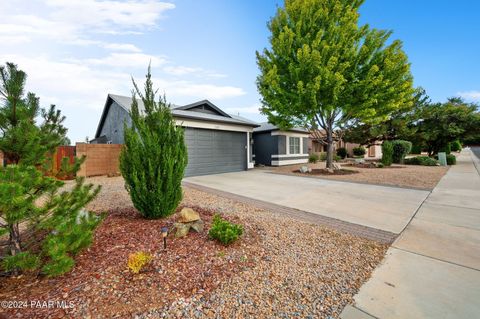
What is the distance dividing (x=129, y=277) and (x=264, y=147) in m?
14.1

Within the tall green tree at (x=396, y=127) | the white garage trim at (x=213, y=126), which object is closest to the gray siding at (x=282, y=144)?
the white garage trim at (x=213, y=126)

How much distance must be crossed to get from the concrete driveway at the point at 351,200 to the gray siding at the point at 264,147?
7.75 metres

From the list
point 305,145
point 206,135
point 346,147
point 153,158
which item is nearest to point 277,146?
point 305,145

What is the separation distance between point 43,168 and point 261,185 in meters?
6.43

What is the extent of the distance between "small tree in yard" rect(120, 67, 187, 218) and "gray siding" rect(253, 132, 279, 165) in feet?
39.6

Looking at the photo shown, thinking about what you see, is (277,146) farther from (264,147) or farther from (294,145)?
(294,145)

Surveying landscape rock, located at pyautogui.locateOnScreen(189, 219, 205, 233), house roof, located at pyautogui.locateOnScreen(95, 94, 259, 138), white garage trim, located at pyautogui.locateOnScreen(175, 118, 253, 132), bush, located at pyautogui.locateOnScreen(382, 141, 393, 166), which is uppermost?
house roof, located at pyautogui.locateOnScreen(95, 94, 259, 138)

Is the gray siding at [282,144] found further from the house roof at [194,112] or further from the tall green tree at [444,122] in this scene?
the tall green tree at [444,122]

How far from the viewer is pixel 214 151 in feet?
35.5

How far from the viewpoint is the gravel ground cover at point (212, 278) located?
1777mm

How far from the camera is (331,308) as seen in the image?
1.83m

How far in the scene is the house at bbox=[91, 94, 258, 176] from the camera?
32.4 ft

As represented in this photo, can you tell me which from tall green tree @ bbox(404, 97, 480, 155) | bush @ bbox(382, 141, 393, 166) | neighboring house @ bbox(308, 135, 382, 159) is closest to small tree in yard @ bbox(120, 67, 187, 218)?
bush @ bbox(382, 141, 393, 166)

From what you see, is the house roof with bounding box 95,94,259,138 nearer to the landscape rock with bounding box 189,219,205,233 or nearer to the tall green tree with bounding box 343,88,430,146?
the landscape rock with bounding box 189,219,205,233
